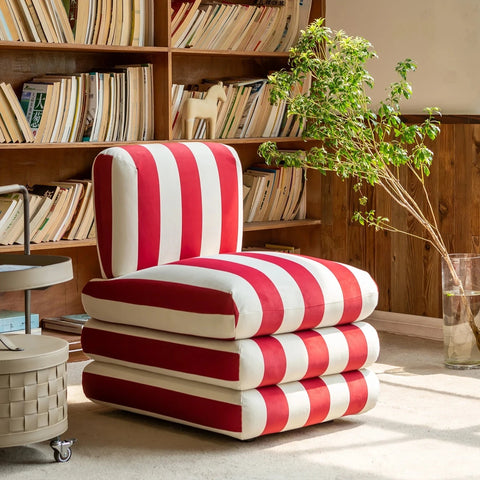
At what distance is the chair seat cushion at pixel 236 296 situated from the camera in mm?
2611

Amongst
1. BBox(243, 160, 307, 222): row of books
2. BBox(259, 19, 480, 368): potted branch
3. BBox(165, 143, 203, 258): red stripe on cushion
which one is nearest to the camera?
BBox(165, 143, 203, 258): red stripe on cushion

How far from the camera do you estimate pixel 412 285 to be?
4.29m

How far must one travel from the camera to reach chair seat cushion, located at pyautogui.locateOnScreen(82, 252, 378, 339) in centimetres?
261

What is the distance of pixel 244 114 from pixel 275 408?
2.03 m

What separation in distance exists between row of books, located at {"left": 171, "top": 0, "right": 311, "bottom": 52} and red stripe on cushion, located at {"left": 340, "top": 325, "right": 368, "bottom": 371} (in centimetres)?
174

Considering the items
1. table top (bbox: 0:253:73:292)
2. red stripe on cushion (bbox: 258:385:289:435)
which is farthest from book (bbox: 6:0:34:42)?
red stripe on cushion (bbox: 258:385:289:435)

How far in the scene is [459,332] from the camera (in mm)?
3656

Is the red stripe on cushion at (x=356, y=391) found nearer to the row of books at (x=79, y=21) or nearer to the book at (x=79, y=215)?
the book at (x=79, y=215)

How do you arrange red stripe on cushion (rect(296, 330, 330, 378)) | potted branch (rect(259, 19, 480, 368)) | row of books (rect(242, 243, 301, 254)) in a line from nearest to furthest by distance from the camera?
1. red stripe on cushion (rect(296, 330, 330, 378))
2. potted branch (rect(259, 19, 480, 368))
3. row of books (rect(242, 243, 301, 254))

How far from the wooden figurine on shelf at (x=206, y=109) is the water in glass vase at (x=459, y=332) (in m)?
1.27

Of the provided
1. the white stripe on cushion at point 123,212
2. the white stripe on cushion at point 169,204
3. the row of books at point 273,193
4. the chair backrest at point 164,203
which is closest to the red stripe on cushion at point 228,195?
the chair backrest at point 164,203

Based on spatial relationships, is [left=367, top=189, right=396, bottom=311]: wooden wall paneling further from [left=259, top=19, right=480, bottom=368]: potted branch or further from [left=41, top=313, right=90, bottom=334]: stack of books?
[left=41, top=313, right=90, bottom=334]: stack of books

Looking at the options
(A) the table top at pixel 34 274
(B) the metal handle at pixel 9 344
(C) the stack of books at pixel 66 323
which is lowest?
(C) the stack of books at pixel 66 323

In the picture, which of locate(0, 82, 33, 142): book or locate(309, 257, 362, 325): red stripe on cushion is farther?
locate(0, 82, 33, 142): book
